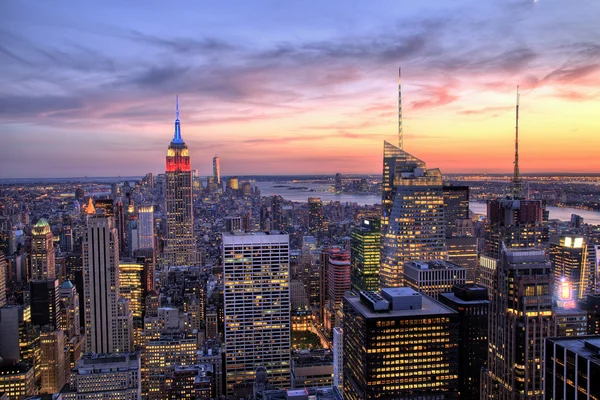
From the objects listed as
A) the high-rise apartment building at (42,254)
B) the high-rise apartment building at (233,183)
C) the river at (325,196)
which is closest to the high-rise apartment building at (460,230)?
the river at (325,196)

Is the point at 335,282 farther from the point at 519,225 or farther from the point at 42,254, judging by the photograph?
the point at 42,254

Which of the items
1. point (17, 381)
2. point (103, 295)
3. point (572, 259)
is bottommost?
point (17, 381)

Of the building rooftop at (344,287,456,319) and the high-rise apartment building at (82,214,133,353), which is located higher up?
the building rooftop at (344,287,456,319)

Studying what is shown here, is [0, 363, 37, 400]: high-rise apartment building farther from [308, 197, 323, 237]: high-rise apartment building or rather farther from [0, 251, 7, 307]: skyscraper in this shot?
[308, 197, 323, 237]: high-rise apartment building

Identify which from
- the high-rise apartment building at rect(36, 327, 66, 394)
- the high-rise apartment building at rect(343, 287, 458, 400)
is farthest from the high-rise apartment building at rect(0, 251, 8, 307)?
the high-rise apartment building at rect(343, 287, 458, 400)

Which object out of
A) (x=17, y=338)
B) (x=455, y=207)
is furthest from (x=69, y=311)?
(x=455, y=207)

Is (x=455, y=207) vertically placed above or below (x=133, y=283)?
above
